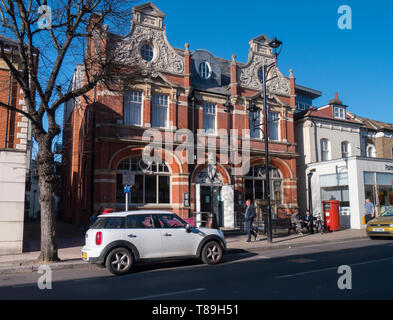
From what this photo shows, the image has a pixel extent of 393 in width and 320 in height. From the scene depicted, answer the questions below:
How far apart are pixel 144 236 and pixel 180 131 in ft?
38.9

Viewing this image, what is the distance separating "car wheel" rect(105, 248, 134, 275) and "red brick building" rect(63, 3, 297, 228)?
27.3ft

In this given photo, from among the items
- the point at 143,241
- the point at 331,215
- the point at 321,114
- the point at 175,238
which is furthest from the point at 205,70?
the point at 143,241

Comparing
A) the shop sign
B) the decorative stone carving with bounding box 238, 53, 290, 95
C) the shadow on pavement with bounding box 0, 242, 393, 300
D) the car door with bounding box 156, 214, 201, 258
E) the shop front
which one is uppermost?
the decorative stone carving with bounding box 238, 53, 290, 95

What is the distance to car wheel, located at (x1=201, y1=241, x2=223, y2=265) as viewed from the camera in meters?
10.2

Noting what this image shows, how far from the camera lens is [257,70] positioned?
24.9 m

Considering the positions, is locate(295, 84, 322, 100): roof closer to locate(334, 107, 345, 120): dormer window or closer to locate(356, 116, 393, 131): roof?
locate(356, 116, 393, 131): roof

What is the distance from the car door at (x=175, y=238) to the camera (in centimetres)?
970

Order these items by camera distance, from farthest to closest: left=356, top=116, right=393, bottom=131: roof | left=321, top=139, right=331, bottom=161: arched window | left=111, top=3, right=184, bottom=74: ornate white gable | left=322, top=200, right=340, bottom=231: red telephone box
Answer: left=356, top=116, right=393, bottom=131: roof
left=321, top=139, right=331, bottom=161: arched window
left=111, top=3, right=184, bottom=74: ornate white gable
left=322, top=200, right=340, bottom=231: red telephone box

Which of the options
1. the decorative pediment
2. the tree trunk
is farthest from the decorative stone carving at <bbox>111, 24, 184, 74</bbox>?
the tree trunk

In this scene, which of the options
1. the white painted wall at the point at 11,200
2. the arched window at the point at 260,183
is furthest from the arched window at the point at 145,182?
the white painted wall at the point at 11,200
